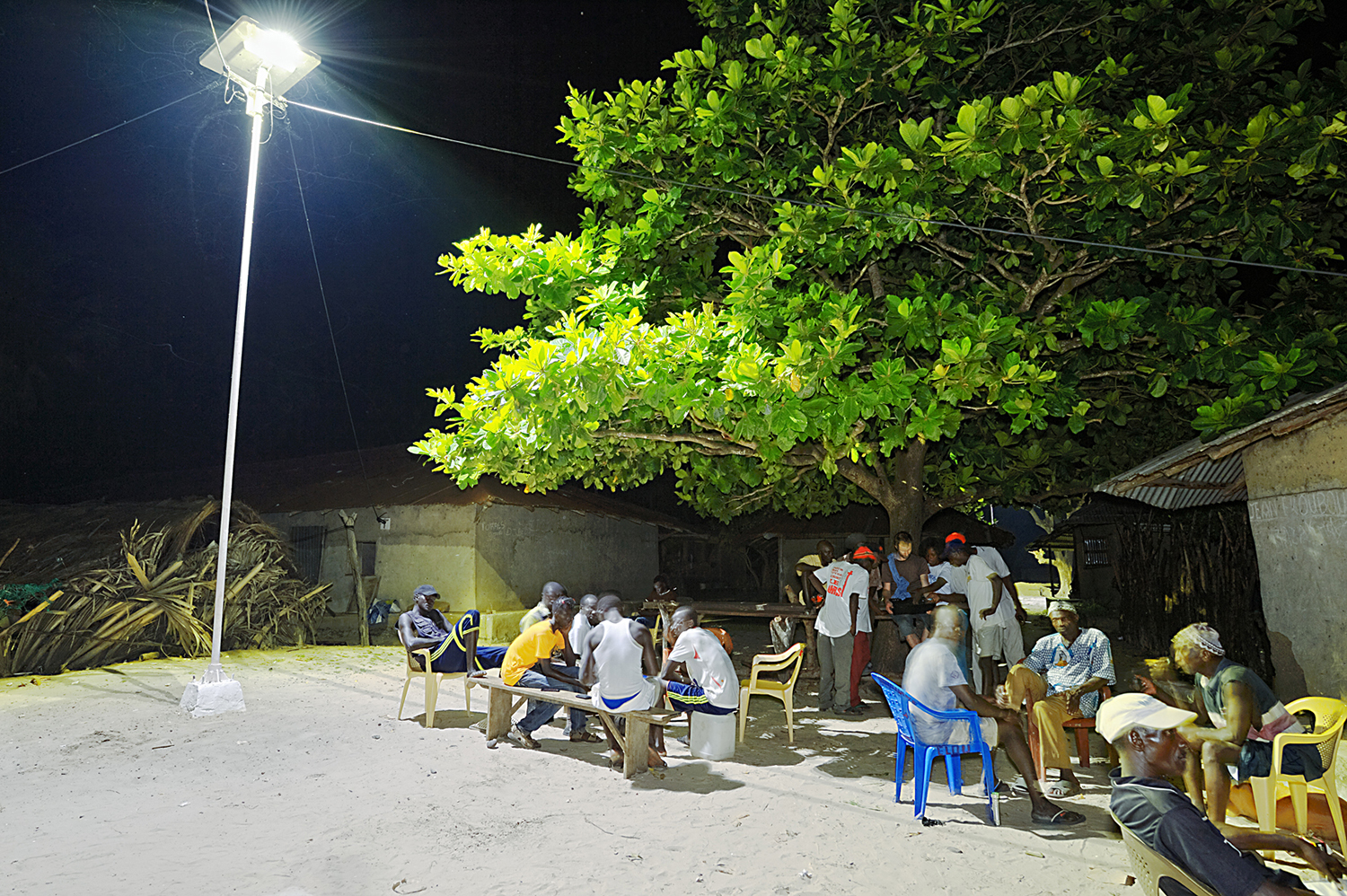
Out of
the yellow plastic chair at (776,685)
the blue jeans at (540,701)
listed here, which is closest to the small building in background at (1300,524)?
the yellow plastic chair at (776,685)

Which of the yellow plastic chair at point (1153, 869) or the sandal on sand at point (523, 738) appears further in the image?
the sandal on sand at point (523, 738)

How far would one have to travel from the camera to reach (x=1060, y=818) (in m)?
4.79

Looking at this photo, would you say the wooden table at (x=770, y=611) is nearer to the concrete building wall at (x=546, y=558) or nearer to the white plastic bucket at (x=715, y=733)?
the white plastic bucket at (x=715, y=733)

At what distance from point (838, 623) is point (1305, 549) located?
4.02 meters

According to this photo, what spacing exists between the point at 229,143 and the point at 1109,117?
20.7 m

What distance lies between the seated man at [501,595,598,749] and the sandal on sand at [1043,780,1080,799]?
379 cm

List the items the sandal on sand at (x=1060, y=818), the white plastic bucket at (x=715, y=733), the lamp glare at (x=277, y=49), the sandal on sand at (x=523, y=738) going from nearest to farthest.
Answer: the sandal on sand at (x=1060, y=818) → the white plastic bucket at (x=715, y=733) → the sandal on sand at (x=523, y=738) → the lamp glare at (x=277, y=49)

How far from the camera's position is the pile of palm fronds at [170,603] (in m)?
10.8

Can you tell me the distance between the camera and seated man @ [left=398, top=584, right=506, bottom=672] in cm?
767

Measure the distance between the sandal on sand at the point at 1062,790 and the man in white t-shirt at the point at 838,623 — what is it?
2.81 metres

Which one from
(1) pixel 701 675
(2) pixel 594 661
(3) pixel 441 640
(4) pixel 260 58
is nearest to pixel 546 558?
(3) pixel 441 640

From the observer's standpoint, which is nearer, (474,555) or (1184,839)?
(1184,839)

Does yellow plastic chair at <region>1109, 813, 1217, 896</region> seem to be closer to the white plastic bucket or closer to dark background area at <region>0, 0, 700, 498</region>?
the white plastic bucket

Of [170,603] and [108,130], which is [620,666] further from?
[108,130]
